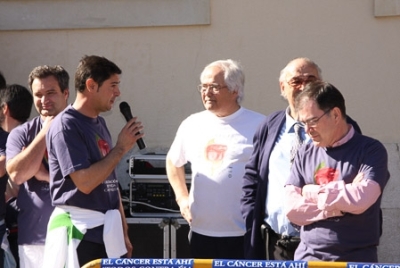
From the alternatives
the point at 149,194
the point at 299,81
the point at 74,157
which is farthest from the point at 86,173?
the point at 149,194

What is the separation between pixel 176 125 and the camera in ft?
23.2

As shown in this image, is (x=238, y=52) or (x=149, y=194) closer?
(x=149, y=194)

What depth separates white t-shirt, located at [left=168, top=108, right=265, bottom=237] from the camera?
16.8 feet

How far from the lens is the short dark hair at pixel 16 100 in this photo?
5.54 metres

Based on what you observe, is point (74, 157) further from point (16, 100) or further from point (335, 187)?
point (335, 187)

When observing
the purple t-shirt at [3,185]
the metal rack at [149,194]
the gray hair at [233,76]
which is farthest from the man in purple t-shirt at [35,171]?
the metal rack at [149,194]

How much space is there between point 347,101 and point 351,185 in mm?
3028

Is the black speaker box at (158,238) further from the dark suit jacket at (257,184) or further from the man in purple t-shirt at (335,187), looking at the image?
the man in purple t-shirt at (335,187)

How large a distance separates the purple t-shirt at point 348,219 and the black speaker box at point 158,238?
83.2 inches

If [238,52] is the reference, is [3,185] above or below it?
below

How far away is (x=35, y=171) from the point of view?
4.94m

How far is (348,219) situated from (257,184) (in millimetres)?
880

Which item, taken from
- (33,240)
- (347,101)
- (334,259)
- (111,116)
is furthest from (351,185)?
(111,116)

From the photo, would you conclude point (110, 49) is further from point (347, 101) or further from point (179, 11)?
point (347, 101)
